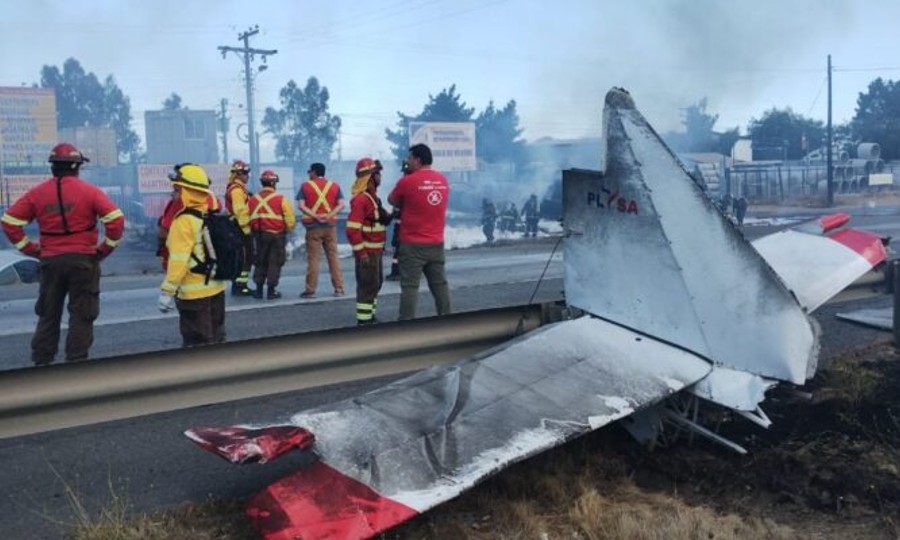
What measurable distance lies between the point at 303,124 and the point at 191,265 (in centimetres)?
5778

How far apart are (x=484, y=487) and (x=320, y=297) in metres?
6.51

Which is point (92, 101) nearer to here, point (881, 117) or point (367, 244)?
point (881, 117)

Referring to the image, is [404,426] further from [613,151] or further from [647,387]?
[613,151]

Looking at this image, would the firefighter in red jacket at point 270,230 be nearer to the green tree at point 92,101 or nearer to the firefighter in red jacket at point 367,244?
the firefighter in red jacket at point 367,244

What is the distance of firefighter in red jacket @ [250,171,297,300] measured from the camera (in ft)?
31.8

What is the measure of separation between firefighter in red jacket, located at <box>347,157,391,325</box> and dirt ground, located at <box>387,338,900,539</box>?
3.75 meters

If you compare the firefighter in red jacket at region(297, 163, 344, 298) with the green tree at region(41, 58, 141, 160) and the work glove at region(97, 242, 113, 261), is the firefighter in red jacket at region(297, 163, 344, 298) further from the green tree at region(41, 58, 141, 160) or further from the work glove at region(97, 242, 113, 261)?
the green tree at region(41, 58, 141, 160)

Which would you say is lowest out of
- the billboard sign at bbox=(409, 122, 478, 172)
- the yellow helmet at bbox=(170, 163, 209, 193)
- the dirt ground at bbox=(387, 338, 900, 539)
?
the dirt ground at bbox=(387, 338, 900, 539)

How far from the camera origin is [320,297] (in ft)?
31.9

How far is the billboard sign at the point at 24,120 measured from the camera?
1957 inches

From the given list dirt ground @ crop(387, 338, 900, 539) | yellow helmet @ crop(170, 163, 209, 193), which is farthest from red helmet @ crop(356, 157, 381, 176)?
dirt ground @ crop(387, 338, 900, 539)

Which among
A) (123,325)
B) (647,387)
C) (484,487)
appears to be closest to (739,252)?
(647,387)

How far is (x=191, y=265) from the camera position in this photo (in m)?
5.33

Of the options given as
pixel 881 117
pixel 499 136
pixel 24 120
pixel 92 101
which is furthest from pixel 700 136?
pixel 92 101
